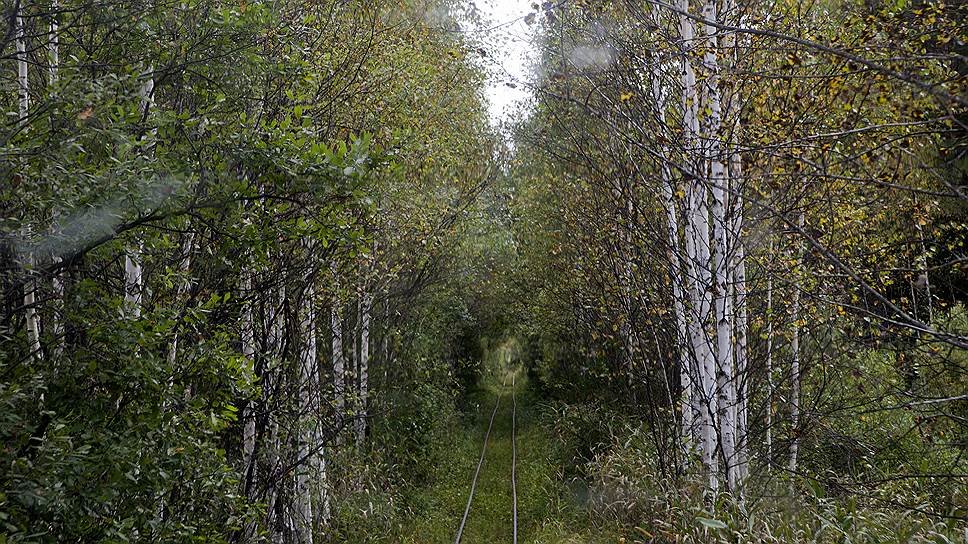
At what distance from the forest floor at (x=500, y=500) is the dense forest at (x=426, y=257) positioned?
4.2 inches

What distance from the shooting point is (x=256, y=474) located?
874cm

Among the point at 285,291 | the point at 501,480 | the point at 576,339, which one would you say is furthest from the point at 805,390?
the point at 285,291

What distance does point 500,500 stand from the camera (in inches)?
569

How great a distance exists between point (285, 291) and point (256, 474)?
240cm

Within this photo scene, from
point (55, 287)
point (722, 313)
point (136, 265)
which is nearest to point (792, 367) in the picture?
point (722, 313)

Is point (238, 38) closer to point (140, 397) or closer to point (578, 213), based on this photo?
point (140, 397)

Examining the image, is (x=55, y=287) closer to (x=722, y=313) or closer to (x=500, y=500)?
(x=722, y=313)

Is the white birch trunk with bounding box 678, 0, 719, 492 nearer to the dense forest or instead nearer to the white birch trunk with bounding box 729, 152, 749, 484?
the dense forest

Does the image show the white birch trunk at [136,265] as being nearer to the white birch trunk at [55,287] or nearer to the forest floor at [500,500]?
the white birch trunk at [55,287]

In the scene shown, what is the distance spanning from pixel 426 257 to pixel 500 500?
544 cm

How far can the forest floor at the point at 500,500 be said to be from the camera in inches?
452

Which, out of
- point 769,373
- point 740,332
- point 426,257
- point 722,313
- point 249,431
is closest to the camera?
point 722,313

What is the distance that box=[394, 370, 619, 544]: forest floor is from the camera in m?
11.5

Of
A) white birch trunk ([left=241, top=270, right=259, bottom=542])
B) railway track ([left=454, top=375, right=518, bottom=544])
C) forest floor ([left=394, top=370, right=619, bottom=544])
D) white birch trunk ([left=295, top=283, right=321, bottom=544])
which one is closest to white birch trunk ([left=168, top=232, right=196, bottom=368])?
white birch trunk ([left=241, top=270, right=259, bottom=542])
